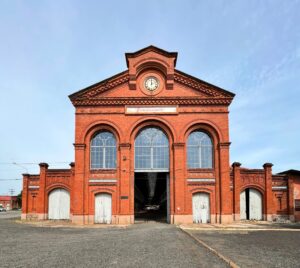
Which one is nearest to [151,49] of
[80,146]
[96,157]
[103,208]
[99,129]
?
[99,129]

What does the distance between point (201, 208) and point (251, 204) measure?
260 inches

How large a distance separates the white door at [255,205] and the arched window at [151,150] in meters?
9.09

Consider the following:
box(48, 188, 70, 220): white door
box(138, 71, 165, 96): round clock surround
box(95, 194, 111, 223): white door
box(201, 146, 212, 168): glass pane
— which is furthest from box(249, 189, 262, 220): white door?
box(48, 188, 70, 220): white door

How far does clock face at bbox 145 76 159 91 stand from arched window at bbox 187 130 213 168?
4816 mm

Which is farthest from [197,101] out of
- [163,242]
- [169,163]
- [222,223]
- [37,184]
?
[37,184]

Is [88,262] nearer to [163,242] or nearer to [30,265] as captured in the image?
[30,265]

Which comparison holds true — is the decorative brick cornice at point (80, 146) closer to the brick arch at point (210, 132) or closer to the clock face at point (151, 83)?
the clock face at point (151, 83)

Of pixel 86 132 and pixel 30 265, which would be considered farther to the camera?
pixel 86 132

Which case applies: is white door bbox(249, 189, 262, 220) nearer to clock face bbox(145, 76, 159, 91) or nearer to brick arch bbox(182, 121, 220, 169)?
brick arch bbox(182, 121, 220, 169)

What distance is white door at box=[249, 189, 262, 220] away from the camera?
30812 mm

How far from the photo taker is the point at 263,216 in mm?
30547

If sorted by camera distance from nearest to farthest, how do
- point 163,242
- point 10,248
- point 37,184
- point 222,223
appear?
point 10,248, point 163,242, point 222,223, point 37,184

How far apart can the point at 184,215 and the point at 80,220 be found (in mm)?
7814

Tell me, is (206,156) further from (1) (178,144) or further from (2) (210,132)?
(1) (178,144)
